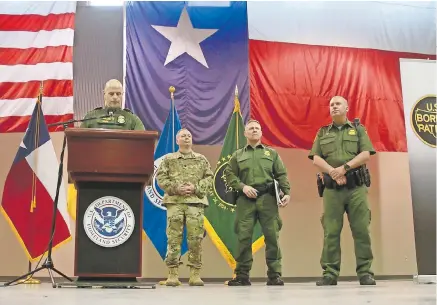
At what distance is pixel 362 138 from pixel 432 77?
5.03ft

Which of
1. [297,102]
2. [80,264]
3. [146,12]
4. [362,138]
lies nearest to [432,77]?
[362,138]

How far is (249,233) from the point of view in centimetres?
441

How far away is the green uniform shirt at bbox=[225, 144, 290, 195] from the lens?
451 centimetres

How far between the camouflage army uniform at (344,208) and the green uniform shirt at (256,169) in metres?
0.42

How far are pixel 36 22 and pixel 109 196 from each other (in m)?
4.06

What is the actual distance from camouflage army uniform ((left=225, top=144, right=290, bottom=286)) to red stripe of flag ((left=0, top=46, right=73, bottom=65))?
297cm

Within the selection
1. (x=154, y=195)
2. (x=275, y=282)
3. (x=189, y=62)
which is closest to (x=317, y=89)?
(x=189, y=62)

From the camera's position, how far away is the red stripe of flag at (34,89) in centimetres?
636

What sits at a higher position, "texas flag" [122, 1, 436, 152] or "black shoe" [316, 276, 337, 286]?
"texas flag" [122, 1, 436, 152]

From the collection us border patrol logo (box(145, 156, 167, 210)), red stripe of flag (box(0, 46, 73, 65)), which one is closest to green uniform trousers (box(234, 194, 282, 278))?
us border patrol logo (box(145, 156, 167, 210))

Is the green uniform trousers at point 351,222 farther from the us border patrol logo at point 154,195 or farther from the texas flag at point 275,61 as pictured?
the texas flag at point 275,61

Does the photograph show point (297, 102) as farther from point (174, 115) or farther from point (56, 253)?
point (56, 253)

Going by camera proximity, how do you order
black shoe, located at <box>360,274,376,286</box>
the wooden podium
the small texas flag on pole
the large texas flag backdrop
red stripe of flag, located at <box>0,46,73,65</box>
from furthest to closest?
the large texas flag backdrop < red stripe of flag, located at <box>0,46,73,65</box> < the small texas flag on pole < black shoe, located at <box>360,274,376,286</box> < the wooden podium

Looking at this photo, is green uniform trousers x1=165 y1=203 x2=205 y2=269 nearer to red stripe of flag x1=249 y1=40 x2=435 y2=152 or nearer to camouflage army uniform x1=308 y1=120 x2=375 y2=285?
camouflage army uniform x1=308 y1=120 x2=375 y2=285
